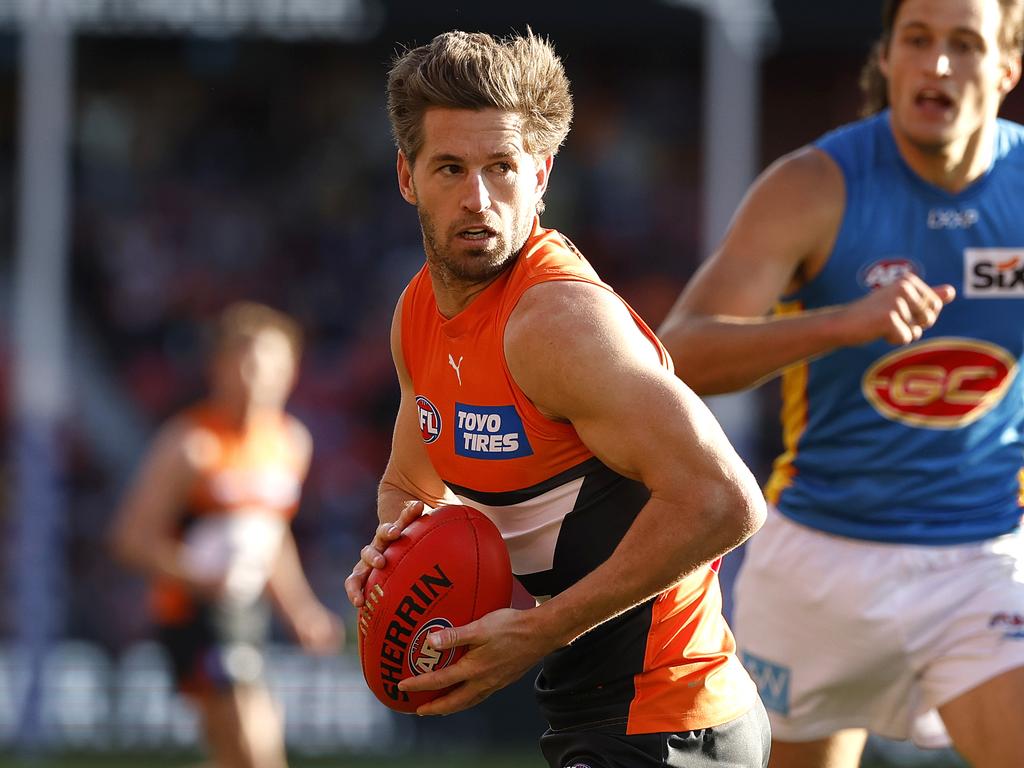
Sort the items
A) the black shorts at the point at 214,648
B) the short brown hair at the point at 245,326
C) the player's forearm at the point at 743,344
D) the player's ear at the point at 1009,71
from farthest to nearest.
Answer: the short brown hair at the point at 245,326 → the black shorts at the point at 214,648 → the player's ear at the point at 1009,71 → the player's forearm at the point at 743,344

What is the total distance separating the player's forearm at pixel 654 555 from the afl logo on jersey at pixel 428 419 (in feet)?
1.73

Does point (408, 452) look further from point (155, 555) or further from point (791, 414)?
point (155, 555)

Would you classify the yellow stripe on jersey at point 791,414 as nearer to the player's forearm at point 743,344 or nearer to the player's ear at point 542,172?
the player's forearm at point 743,344

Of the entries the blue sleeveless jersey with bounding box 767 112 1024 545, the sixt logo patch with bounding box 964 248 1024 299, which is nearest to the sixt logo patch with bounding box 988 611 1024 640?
the blue sleeveless jersey with bounding box 767 112 1024 545

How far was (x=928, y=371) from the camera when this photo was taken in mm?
4156

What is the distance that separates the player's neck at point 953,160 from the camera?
421cm

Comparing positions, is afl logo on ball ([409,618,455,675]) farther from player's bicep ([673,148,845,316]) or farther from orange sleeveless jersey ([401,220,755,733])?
player's bicep ([673,148,845,316])

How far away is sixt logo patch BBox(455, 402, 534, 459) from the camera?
3.16 metres

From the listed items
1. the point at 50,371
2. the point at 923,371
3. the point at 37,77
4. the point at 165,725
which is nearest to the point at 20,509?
the point at 50,371

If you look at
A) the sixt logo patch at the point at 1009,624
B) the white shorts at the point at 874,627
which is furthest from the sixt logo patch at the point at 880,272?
the sixt logo patch at the point at 1009,624

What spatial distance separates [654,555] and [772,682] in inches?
57.4

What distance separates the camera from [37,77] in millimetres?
11148

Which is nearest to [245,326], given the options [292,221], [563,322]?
[563,322]

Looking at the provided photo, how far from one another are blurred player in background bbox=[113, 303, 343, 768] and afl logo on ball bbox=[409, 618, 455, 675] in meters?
4.15
